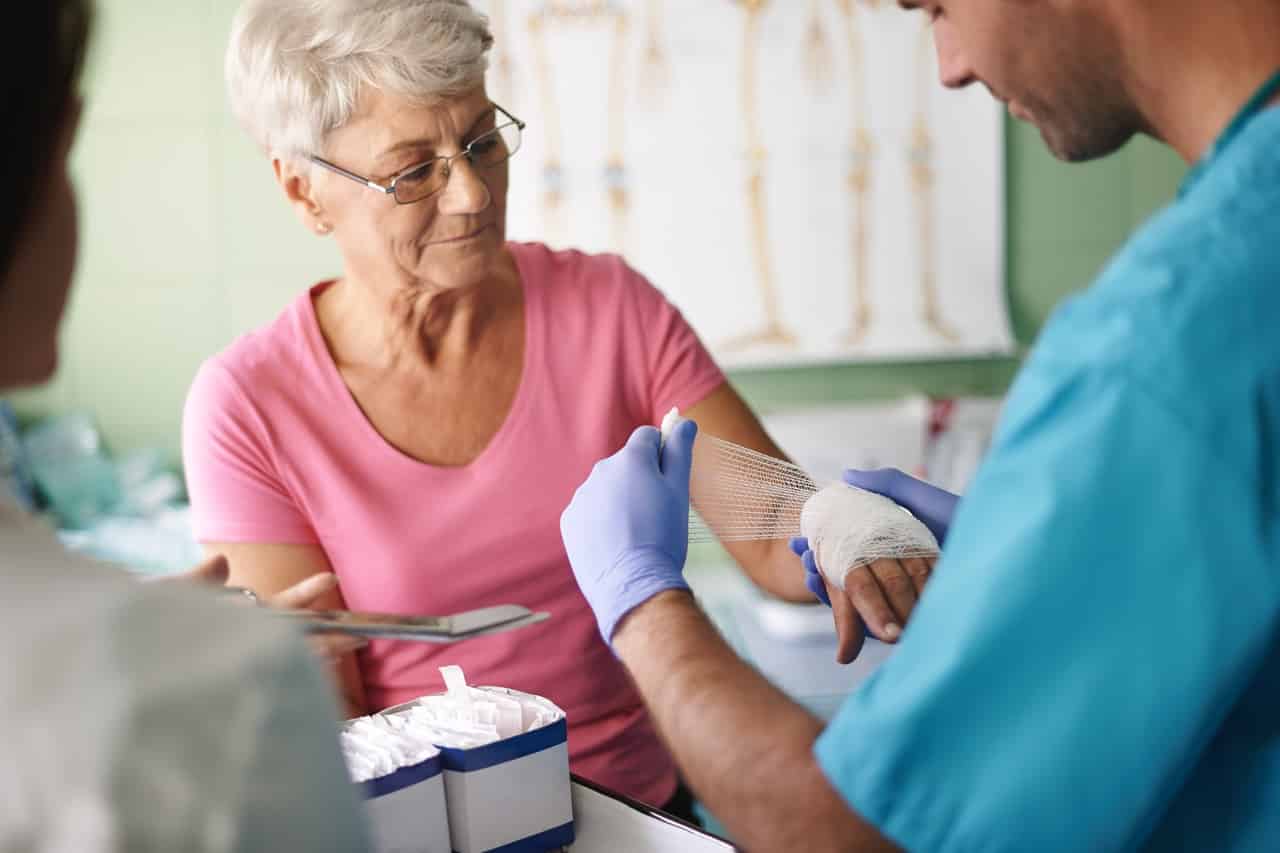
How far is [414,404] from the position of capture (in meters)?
1.55

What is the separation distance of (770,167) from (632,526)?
217 cm

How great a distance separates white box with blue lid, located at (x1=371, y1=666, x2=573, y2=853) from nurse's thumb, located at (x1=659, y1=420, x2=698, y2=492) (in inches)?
10.1

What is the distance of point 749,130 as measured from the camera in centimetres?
307

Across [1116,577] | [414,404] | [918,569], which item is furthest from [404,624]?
[414,404]

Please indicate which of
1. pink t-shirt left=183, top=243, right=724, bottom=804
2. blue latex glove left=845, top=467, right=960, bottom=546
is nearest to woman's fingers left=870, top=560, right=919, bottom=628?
blue latex glove left=845, top=467, right=960, bottom=546

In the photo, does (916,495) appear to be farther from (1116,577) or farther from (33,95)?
(33,95)

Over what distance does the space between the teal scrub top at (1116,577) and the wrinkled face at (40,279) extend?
517 mm

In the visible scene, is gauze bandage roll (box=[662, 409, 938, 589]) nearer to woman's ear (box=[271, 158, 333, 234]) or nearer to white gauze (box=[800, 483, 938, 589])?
white gauze (box=[800, 483, 938, 589])

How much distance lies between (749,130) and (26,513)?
268cm

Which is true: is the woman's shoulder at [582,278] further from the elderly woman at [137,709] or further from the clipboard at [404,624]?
the elderly woman at [137,709]

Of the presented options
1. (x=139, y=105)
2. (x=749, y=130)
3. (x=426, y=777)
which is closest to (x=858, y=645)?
(x=426, y=777)

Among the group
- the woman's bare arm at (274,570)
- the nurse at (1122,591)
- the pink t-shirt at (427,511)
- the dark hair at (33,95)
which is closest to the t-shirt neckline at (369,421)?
the pink t-shirt at (427,511)

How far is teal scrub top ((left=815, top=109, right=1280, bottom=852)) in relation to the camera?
69cm

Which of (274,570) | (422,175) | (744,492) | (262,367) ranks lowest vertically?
(274,570)
